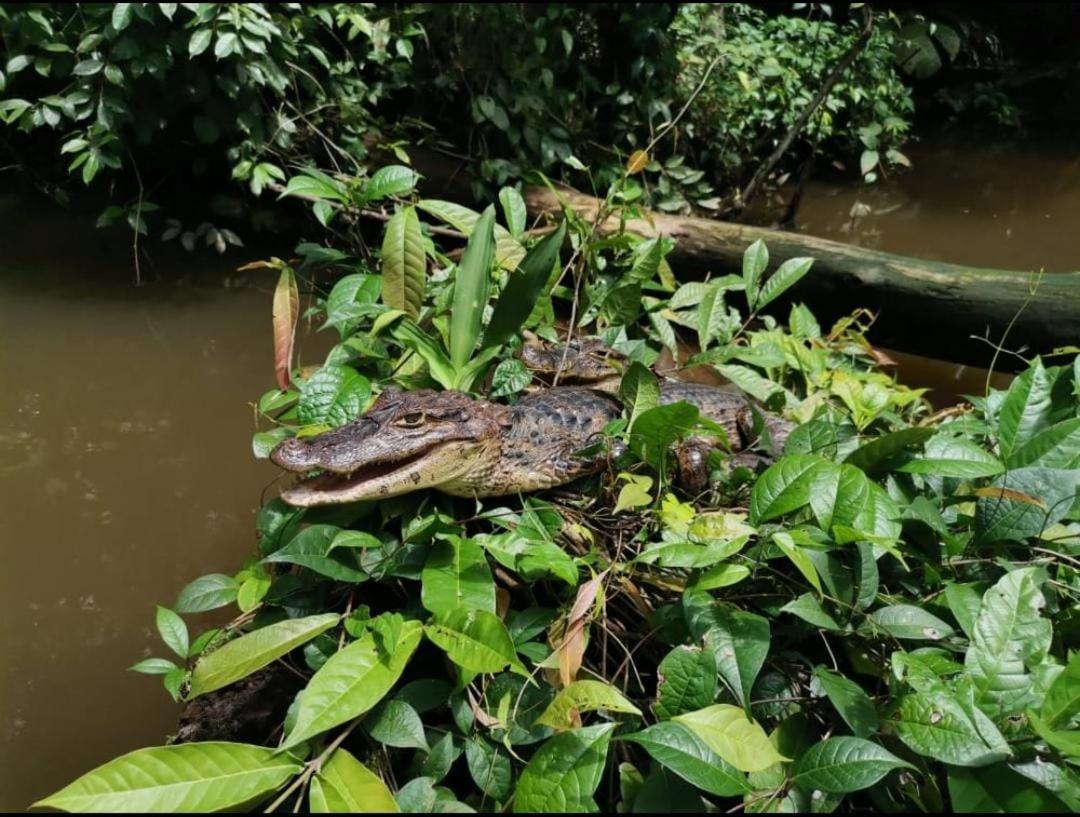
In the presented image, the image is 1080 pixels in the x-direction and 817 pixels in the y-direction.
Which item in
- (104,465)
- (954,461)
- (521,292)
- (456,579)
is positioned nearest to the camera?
(456,579)

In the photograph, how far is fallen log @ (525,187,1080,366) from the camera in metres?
3.11

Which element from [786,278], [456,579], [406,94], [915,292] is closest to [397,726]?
[456,579]

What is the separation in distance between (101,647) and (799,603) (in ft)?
6.87

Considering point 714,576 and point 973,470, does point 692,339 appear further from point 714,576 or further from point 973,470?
point 714,576

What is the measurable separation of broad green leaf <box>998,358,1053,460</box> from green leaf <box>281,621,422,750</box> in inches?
56.6

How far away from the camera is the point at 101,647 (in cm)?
223

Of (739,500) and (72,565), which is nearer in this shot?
(739,500)

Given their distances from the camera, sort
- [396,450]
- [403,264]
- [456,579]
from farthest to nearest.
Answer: [403,264] → [396,450] → [456,579]

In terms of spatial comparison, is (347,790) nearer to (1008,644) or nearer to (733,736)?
(733,736)

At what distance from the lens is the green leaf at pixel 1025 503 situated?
146 cm

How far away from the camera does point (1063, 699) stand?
3.74 ft

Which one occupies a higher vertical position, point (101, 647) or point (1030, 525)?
point (1030, 525)

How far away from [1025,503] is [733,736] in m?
0.82

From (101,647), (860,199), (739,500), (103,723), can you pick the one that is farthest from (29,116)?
(860,199)
